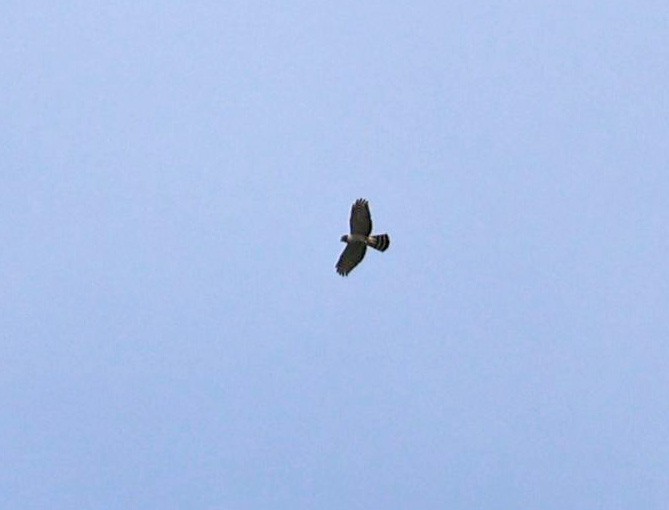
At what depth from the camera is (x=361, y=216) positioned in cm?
4397

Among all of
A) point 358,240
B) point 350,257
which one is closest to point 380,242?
point 358,240

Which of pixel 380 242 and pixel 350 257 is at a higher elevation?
pixel 350 257

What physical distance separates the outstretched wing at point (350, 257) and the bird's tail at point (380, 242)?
0.79m

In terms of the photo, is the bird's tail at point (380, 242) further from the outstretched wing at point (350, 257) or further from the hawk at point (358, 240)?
the outstretched wing at point (350, 257)

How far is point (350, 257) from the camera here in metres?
45.4

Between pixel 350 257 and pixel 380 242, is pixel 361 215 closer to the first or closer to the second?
pixel 380 242

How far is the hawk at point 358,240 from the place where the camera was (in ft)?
144

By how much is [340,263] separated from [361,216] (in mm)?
2912

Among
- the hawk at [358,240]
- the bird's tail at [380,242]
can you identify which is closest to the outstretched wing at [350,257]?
the hawk at [358,240]

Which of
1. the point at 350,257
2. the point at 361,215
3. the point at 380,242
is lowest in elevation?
the point at 380,242

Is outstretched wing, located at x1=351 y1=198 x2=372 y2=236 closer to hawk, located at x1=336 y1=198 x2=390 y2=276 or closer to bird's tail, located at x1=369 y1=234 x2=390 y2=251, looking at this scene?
hawk, located at x1=336 y1=198 x2=390 y2=276

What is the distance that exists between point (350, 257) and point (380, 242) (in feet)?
6.86

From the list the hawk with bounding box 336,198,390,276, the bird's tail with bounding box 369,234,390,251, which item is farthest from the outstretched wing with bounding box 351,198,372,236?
the bird's tail with bounding box 369,234,390,251

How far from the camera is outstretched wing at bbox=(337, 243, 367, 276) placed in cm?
4512
